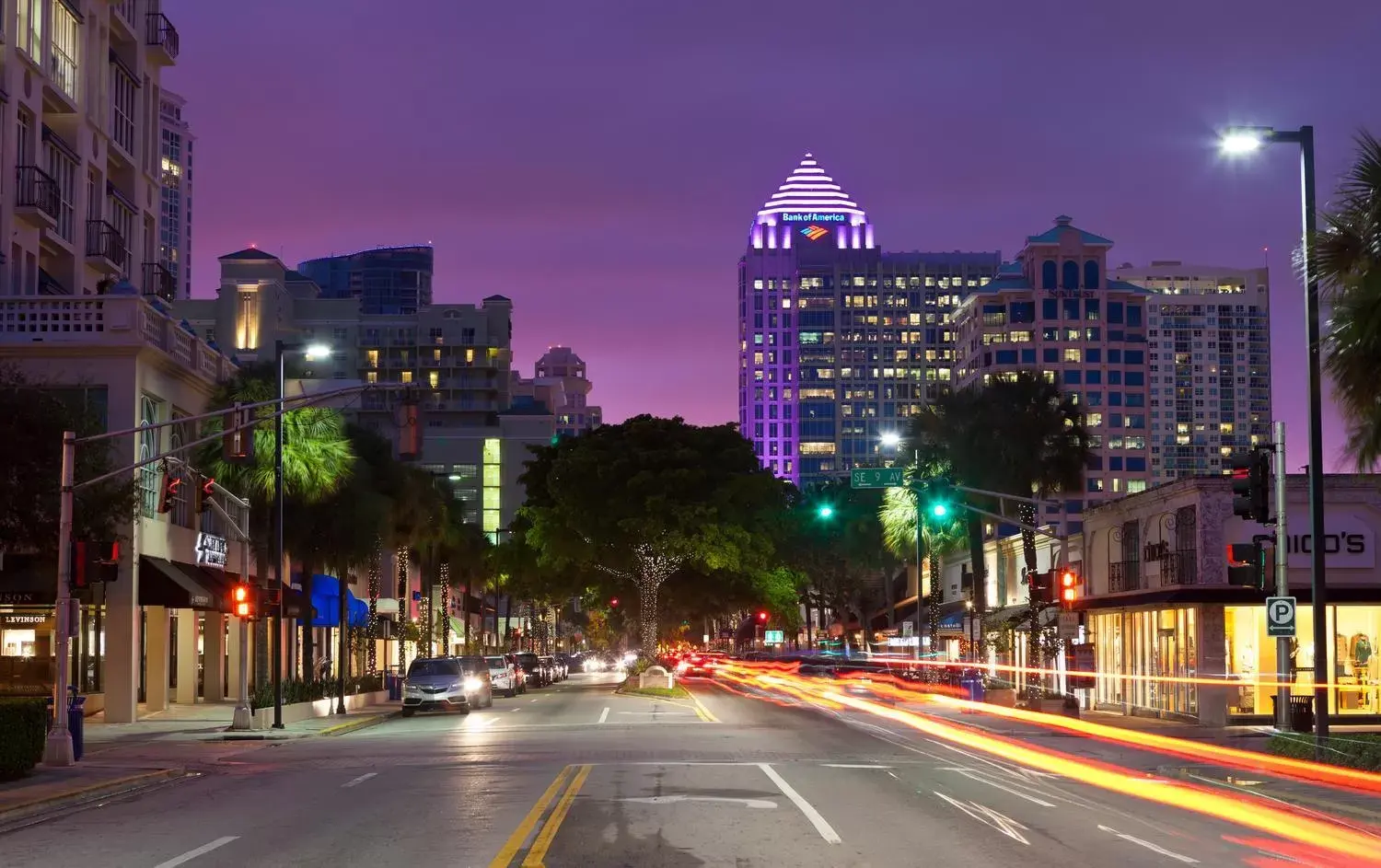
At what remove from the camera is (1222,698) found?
4656 cm

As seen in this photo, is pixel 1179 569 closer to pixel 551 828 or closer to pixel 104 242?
pixel 104 242

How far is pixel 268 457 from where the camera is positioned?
46.6 meters

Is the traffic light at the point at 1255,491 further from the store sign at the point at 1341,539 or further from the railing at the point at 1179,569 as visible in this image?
the store sign at the point at 1341,539

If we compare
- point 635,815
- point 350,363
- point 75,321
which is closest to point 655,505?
point 75,321

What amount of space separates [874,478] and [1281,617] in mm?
19256

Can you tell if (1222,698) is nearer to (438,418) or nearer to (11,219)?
(11,219)

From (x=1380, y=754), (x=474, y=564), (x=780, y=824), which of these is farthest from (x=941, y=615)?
(x=780, y=824)

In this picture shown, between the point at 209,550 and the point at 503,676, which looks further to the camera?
the point at 503,676

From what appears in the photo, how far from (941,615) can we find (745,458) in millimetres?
25484

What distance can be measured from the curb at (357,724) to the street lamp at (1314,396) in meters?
23.1

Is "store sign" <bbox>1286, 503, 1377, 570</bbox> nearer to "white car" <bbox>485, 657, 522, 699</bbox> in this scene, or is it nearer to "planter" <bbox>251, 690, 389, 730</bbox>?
"planter" <bbox>251, 690, 389, 730</bbox>

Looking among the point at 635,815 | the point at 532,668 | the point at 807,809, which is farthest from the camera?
the point at 532,668

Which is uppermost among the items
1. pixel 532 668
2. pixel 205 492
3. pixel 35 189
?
pixel 35 189

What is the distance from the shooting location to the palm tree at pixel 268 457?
152 feet
